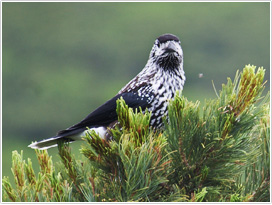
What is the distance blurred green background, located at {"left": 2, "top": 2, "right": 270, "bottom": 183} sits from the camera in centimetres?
2242

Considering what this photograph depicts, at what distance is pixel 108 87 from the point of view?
25078 millimetres

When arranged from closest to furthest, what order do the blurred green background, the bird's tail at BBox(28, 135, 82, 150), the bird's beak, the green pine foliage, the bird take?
the green pine foliage, the bird's tail at BBox(28, 135, 82, 150), the bird, the bird's beak, the blurred green background

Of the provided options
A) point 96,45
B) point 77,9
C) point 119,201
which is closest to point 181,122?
point 119,201

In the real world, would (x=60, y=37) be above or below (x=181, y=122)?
above

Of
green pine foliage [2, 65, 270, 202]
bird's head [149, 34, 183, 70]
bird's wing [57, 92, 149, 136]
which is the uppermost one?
bird's head [149, 34, 183, 70]

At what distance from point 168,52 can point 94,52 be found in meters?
23.5

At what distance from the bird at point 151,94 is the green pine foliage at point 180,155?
57 centimetres

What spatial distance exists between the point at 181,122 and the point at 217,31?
2285cm

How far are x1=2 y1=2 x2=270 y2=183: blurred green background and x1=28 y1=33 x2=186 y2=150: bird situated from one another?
50.0 feet

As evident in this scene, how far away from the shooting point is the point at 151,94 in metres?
2.83

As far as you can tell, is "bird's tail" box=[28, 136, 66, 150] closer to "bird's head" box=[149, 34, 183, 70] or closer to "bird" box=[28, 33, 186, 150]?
"bird" box=[28, 33, 186, 150]

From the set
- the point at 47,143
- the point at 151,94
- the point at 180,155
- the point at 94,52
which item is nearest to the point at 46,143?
the point at 47,143

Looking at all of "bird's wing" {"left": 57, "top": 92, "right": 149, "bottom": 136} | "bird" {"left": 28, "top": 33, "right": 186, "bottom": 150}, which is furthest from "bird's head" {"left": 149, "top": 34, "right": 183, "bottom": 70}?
"bird's wing" {"left": 57, "top": 92, "right": 149, "bottom": 136}

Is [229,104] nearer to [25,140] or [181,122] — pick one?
[181,122]
